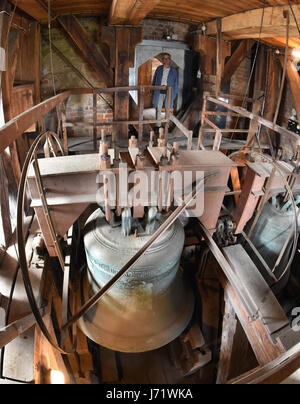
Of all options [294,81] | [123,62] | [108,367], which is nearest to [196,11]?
[123,62]

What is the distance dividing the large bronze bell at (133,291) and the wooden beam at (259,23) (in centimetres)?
322

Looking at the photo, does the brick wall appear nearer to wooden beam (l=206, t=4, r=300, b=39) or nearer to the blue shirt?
the blue shirt

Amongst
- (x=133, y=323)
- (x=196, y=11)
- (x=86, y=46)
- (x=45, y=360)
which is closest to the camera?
(x=133, y=323)

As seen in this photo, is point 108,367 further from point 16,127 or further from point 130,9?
point 130,9

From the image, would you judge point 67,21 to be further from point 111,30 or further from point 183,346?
point 183,346

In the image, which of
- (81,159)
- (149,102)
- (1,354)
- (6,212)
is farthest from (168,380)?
(149,102)

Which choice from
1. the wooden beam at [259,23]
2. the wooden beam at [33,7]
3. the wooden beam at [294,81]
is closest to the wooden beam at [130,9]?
the wooden beam at [33,7]

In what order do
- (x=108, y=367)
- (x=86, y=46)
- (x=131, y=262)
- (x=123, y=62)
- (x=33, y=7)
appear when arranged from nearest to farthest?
(x=131, y=262) < (x=33, y=7) < (x=108, y=367) < (x=86, y=46) < (x=123, y=62)

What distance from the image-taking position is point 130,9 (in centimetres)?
417

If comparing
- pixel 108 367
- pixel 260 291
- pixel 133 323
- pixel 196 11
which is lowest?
pixel 108 367

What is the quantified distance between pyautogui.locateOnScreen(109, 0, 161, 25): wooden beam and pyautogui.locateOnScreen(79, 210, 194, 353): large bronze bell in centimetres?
291

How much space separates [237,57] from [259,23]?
283 cm

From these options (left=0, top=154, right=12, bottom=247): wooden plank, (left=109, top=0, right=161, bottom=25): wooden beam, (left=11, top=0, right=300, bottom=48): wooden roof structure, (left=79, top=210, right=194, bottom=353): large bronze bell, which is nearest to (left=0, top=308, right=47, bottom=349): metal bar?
(left=79, top=210, right=194, bottom=353): large bronze bell
